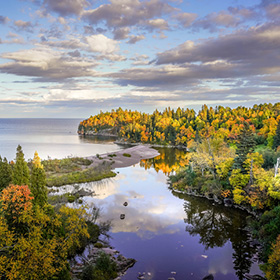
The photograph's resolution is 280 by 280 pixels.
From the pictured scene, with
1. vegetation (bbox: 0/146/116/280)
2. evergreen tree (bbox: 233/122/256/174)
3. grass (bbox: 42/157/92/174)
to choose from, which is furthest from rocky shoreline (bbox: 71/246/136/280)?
grass (bbox: 42/157/92/174)

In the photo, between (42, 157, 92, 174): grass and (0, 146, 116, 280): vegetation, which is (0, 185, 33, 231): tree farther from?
(42, 157, 92, 174): grass

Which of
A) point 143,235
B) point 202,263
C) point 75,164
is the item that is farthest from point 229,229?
point 75,164

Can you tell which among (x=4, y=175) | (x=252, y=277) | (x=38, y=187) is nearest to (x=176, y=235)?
(x=252, y=277)

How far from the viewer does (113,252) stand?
27656 millimetres

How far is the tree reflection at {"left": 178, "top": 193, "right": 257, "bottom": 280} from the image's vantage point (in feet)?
88.7

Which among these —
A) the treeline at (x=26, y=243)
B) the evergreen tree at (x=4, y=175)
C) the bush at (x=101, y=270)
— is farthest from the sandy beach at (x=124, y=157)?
the treeline at (x=26, y=243)

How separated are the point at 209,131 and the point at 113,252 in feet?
399

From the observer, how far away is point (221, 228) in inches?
1355

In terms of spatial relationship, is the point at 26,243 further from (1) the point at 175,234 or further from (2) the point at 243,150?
(2) the point at 243,150

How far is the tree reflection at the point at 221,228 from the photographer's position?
27042 millimetres

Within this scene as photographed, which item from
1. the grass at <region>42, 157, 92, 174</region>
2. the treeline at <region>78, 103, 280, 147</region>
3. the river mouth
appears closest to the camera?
the river mouth

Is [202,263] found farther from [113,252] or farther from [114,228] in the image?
[114,228]

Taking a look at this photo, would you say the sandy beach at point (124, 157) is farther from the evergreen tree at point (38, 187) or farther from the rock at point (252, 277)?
the rock at point (252, 277)

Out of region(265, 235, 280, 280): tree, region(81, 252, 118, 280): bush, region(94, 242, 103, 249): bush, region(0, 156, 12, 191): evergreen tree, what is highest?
region(0, 156, 12, 191): evergreen tree
